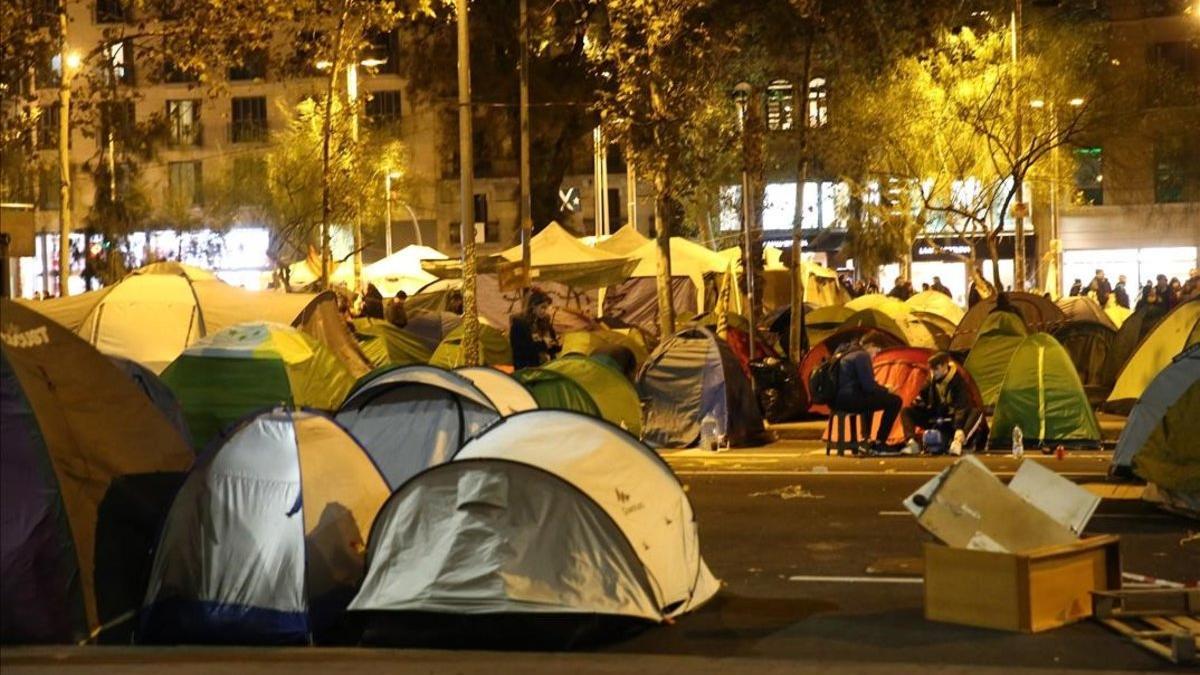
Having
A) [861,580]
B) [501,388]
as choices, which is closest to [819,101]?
[501,388]

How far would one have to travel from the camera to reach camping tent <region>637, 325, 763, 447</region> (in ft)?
68.5

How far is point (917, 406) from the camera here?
1961 cm

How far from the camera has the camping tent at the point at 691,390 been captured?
68.5 feet

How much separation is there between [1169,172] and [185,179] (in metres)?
40.0

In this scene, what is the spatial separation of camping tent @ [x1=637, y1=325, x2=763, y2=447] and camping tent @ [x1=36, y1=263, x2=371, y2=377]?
5551 millimetres

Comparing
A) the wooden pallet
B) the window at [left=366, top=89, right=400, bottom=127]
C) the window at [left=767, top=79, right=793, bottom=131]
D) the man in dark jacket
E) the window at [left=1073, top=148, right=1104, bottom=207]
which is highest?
the window at [left=366, top=89, right=400, bottom=127]

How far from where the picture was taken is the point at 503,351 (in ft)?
89.6

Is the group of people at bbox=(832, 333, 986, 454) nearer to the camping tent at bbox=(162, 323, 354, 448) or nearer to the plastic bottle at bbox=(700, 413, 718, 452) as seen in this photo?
the plastic bottle at bbox=(700, 413, 718, 452)

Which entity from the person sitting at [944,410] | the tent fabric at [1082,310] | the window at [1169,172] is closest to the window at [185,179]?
the window at [1169,172]

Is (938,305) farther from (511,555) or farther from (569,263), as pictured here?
(511,555)

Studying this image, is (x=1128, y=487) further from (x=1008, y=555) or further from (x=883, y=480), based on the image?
(x=1008, y=555)

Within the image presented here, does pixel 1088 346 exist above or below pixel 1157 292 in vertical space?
below

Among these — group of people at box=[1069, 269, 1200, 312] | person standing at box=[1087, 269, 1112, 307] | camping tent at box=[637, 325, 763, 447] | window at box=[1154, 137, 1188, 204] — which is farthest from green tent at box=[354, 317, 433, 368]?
window at box=[1154, 137, 1188, 204]

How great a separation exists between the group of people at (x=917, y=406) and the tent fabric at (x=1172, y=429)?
14.6 ft
